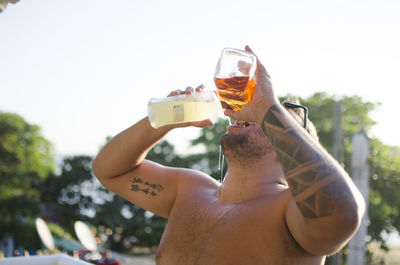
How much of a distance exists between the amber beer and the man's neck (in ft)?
0.93

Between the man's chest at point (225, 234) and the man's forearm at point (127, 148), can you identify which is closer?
the man's chest at point (225, 234)

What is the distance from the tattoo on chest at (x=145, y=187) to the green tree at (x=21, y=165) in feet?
62.1

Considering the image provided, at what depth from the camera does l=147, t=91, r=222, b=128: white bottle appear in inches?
69.1

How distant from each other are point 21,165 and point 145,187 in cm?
2357

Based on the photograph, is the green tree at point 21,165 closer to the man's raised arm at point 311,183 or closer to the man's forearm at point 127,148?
the man's forearm at point 127,148

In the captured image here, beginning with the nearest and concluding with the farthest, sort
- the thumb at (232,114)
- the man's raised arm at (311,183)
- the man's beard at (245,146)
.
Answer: the man's raised arm at (311,183) < the thumb at (232,114) < the man's beard at (245,146)

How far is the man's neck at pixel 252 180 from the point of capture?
170 cm

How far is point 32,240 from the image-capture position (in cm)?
1242

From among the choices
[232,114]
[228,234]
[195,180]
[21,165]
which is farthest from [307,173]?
[21,165]

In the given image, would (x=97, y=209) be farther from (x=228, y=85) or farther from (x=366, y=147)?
(x=228, y=85)

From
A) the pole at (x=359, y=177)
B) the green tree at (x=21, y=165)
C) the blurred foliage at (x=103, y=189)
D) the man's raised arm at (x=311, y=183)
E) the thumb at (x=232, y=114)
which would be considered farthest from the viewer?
the green tree at (x=21, y=165)

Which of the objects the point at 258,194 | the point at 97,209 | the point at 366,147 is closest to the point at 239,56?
the point at 258,194

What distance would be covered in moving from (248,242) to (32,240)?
12.3 meters

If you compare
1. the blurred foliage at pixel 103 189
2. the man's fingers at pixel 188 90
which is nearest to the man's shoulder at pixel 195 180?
the man's fingers at pixel 188 90
